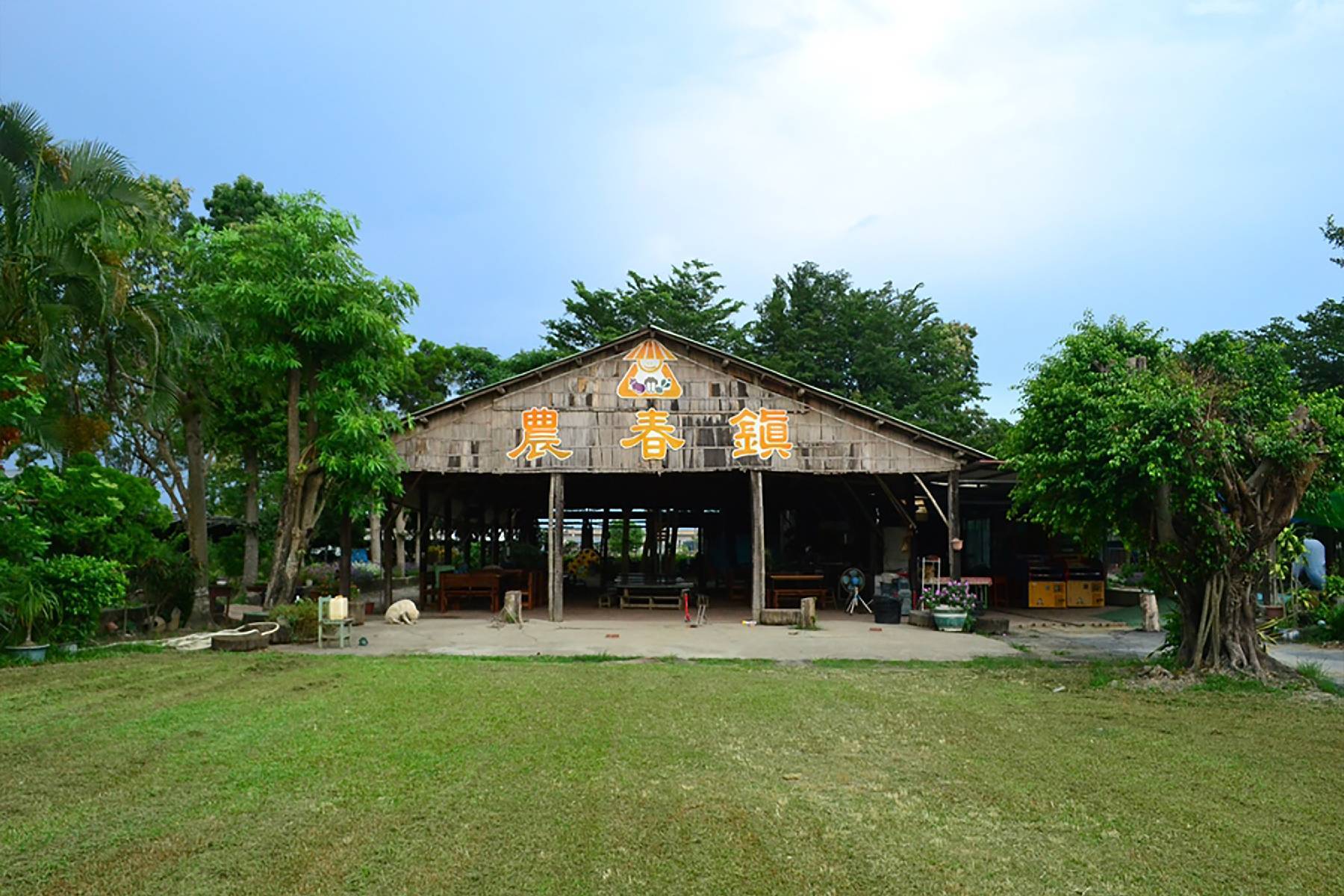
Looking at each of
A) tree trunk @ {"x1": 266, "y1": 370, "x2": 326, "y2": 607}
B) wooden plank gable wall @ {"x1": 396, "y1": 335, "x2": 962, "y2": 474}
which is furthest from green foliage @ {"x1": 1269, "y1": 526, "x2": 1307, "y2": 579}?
tree trunk @ {"x1": 266, "y1": 370, "x2": 326, "y2": 607}

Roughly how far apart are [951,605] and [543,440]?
23.3ft

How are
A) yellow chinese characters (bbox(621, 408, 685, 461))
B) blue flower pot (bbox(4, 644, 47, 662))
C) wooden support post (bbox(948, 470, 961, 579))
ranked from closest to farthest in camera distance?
blue flower pot (bbox(4, 644, 47, 662))
wooden support post (bbox(948, 470, 961, 579))
yellow chinese characters (bbox(621, 408, 685, 461))

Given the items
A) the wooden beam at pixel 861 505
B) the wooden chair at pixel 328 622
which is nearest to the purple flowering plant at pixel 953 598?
the wooden beam at pixel 861 505

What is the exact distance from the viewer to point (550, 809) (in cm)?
455

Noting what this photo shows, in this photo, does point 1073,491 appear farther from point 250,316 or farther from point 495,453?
point 250,316

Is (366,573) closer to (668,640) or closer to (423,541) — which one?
(423,541)

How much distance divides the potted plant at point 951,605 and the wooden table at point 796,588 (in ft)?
8.99

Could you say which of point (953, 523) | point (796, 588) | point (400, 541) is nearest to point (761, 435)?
point (953, 523)

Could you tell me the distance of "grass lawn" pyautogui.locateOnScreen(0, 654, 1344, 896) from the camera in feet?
12.3

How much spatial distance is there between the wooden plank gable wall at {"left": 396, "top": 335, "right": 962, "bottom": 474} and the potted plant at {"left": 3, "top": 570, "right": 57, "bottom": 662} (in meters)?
5.76

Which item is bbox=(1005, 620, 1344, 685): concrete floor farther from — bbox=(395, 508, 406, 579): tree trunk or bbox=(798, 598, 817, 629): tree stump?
bbox=(395, 508, 406, 579): tree trunk

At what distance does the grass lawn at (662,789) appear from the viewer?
12.3 ft

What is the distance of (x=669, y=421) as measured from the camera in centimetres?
1504

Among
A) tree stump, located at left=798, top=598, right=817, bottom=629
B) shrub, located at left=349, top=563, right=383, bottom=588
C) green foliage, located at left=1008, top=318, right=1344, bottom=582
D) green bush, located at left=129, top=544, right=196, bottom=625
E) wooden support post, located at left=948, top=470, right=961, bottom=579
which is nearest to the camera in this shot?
green foliage, located at left=1008, top=318, right=1344, bottom=582
